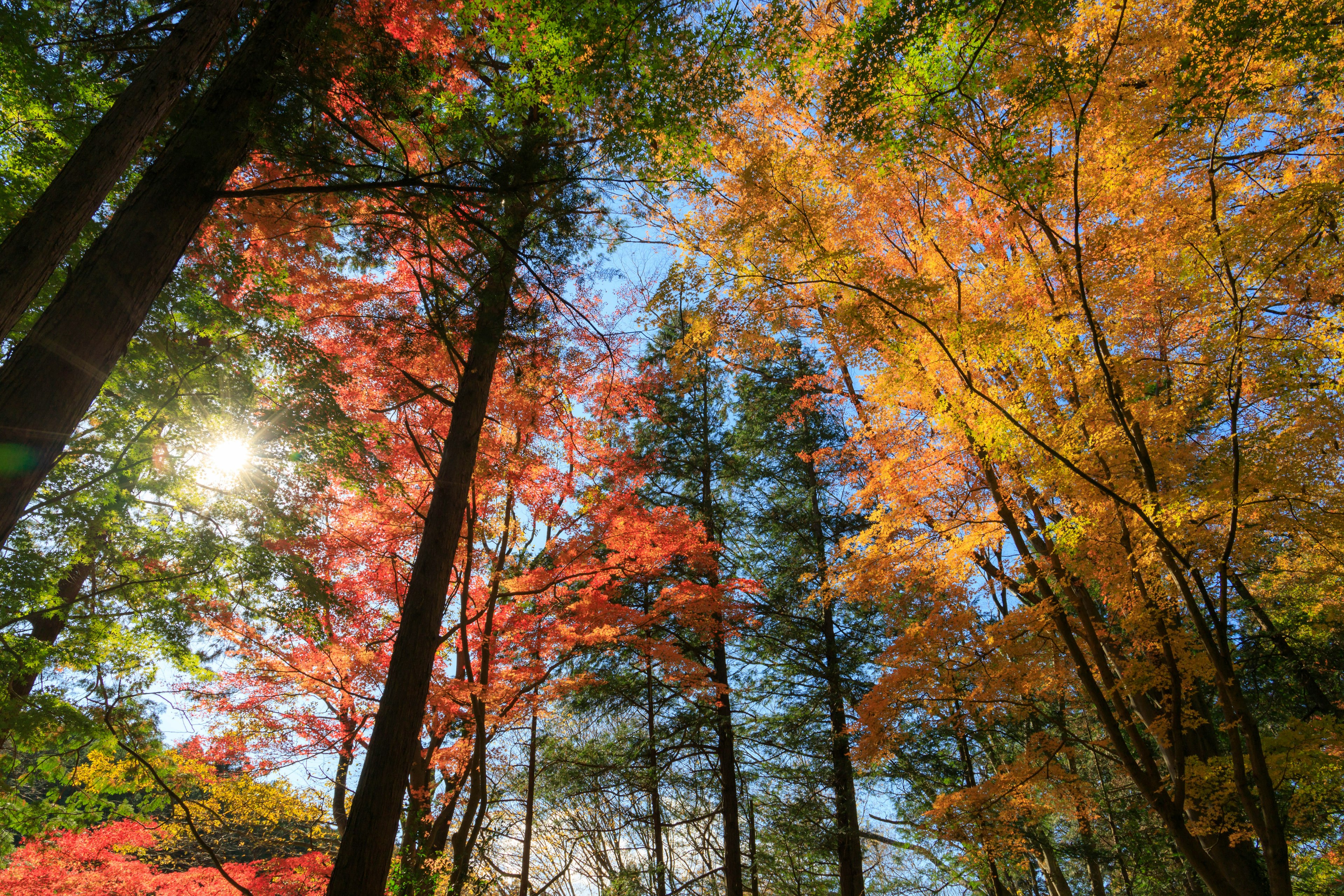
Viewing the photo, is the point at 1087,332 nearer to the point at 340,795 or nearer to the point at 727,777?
the point at 727,777

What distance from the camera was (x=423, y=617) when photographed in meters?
3.60

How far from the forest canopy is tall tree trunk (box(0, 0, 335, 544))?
0.7 inches

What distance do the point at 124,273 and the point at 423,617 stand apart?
7.59 feet

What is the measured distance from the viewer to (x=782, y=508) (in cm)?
1122

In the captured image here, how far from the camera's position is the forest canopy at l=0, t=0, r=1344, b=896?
332 cm

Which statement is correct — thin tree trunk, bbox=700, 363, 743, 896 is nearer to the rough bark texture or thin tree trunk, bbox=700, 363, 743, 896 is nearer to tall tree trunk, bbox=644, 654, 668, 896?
the rough bark texture

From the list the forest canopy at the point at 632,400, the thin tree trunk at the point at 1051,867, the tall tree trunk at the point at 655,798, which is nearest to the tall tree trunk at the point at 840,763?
the forest canopy at the point at 632,400

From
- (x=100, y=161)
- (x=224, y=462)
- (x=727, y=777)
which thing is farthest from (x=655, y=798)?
(x=100, y=161)

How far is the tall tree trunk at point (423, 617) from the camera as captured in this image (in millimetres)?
2980

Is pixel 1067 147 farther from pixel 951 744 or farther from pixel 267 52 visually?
pixel 951 744

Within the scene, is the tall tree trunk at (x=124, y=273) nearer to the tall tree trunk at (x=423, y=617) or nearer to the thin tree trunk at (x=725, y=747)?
the tall tree trunk at (x=423, y=617)

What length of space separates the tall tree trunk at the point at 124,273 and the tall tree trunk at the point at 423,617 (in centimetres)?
148

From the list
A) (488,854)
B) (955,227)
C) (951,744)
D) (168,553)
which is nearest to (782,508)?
(951,744)

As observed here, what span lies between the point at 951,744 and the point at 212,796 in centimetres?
1085
